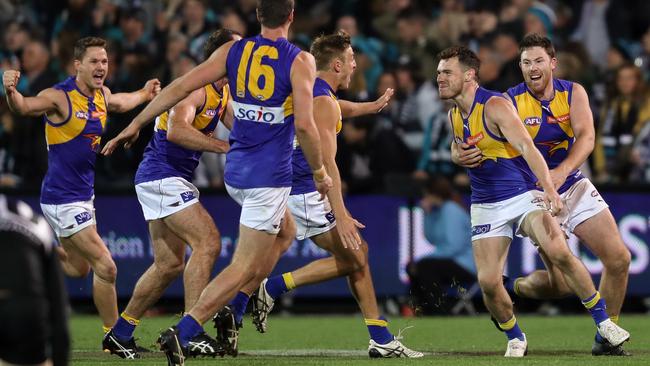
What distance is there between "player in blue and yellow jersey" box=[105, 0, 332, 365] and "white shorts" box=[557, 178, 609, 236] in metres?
2.84

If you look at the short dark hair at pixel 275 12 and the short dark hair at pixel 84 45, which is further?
the short dark hair at pixel 84 45

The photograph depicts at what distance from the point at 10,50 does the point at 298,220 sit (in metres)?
9.89

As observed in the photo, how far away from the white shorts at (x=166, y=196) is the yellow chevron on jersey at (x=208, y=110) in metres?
0.46

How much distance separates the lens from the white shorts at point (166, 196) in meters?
10.1

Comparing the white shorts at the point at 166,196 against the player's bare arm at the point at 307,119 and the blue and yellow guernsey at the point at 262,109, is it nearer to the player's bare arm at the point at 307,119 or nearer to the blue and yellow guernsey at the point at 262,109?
the blue and yellow guernsey at the point at 262,109

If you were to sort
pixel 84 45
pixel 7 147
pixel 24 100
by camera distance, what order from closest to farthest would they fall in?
pixel 24 100
pixel 84 45
pixel 7 147

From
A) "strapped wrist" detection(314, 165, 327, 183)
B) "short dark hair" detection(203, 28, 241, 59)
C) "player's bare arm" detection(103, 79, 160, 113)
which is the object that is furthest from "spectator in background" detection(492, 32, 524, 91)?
"strapped wrist" detection(314, 165, 327, 183)

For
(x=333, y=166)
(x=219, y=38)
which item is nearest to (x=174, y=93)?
(x=333, y=166)

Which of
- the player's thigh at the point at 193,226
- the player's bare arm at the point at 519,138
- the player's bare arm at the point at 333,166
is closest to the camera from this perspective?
the player's bare arm at the point at 333,166

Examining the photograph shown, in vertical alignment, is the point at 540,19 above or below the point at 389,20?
below

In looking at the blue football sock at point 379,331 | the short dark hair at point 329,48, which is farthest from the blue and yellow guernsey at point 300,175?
the blue football sock at point 379,331

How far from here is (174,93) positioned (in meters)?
8.38

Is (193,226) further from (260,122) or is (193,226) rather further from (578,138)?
(578,138)

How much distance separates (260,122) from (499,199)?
7.84 ft
